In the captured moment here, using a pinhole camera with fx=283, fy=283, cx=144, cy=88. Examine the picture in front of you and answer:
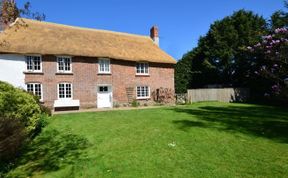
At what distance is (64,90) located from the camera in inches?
1015

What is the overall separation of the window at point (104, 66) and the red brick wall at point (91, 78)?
40 centimetres

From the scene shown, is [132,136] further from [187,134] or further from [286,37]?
[286,37]

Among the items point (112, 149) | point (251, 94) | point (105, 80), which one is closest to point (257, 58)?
point (251, 94)

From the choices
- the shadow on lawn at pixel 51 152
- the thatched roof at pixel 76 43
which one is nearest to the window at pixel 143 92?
the thatched roof at pixel 76 43

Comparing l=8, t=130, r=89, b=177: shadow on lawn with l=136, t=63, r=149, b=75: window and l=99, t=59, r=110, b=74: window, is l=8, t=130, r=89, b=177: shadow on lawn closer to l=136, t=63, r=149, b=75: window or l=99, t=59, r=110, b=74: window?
l=99, t=59, r=110, b=74: window

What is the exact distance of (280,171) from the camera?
716 centimetres

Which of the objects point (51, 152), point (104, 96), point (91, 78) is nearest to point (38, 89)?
point (91, 78)

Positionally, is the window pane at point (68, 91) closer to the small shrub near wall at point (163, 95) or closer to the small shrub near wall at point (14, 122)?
the small shrub near wall at point (163, 95)

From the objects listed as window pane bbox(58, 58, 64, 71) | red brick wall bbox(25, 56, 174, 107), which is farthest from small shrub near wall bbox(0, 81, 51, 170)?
window pane bbox(58, 58, 64, 71)

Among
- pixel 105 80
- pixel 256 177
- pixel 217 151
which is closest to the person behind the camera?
pixel 256 177

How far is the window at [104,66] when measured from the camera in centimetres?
2797

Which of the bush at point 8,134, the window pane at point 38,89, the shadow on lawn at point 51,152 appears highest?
the window pane at point 38,89

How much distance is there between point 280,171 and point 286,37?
6909 millimetres

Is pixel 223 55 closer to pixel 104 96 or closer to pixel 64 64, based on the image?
pixel 104 96
